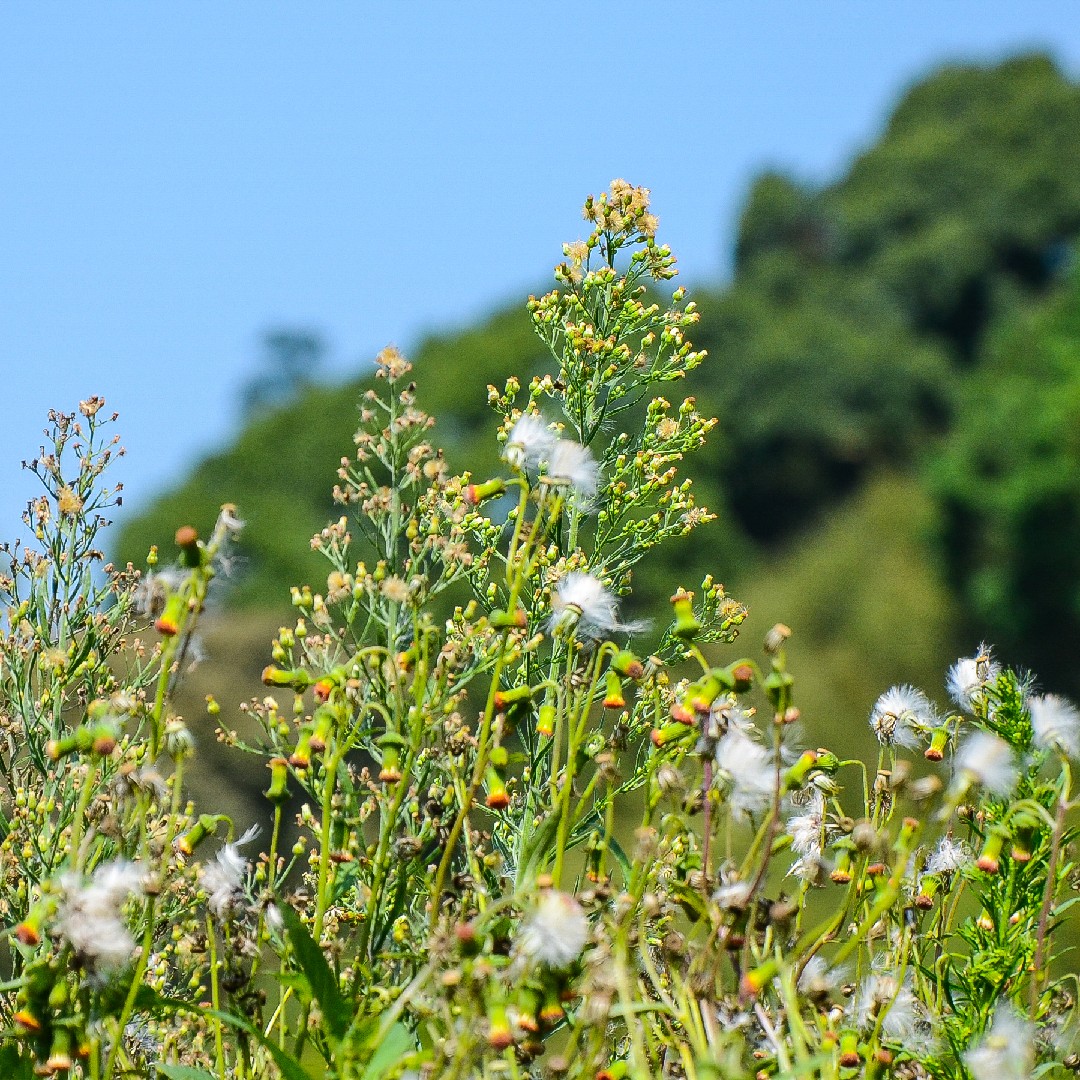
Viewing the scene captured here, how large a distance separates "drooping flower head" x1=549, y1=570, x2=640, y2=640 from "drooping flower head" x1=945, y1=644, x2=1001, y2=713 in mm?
450

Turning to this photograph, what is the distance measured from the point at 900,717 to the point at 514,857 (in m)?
0.60

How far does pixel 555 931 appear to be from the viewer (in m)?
1.44

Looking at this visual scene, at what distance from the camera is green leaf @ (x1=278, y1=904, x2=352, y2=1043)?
1587mm

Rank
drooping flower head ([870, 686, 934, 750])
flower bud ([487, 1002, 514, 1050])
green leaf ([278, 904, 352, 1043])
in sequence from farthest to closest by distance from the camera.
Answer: drooping flower head ([870, 686, 934, 750]), green leaf ([278, 904, 352, 1043]), flower bud ([487, 1002, 514, 1050])

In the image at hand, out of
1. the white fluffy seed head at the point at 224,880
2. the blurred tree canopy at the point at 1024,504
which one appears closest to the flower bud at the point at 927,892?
the white fluffy seed head at the point at 224,880

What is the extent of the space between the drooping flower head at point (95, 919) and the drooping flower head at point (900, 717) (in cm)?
107

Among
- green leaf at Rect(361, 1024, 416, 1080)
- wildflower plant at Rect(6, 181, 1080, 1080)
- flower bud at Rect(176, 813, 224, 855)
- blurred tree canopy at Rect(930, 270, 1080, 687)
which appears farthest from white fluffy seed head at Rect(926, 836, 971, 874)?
blurred tree canopy at Rect(930, 270, 1080, 687)

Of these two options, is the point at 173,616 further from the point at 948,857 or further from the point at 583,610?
the point at 948,857

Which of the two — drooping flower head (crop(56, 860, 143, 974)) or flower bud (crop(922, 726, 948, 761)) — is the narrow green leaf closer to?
drooping flower head (crop(56, 860, 143, 974))

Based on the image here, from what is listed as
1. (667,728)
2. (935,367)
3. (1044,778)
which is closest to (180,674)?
(667,728)

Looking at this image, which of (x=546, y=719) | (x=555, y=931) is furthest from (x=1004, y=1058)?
(x=546, y=719)

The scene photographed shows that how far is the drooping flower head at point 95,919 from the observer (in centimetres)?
147

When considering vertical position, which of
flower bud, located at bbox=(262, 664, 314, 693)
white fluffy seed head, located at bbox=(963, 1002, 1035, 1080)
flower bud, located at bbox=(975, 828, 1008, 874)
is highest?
flower bud, located at bbox=(262, 664, 314, 693)

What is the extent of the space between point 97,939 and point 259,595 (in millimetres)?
47161
